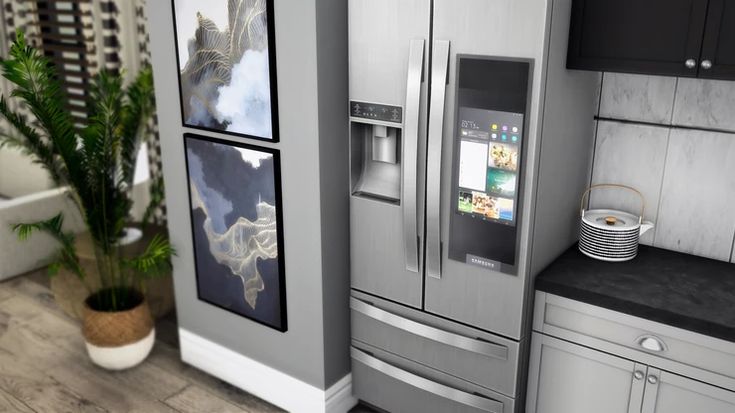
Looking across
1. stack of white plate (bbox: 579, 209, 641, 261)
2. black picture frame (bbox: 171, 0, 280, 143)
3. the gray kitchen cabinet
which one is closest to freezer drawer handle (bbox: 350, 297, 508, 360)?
the gray kitchen cabinet

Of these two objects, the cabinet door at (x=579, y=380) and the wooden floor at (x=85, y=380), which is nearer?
the cabinet door at (x=579, y=380)

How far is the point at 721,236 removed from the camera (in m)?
2.61

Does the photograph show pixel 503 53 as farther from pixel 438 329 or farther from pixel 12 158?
pixel 12 158

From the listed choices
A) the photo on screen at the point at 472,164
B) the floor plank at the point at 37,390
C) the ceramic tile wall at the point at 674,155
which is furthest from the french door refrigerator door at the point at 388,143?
the floor plank at the point at 37,390

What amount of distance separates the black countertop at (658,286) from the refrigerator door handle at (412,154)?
0.48 meters

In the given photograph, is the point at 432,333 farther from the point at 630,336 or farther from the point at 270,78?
the point at 270,78

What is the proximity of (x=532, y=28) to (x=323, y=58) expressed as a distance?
78 centimetres

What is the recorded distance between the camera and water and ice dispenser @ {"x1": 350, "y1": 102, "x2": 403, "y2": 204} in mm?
2598

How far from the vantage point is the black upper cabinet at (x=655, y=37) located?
2119 millimetres

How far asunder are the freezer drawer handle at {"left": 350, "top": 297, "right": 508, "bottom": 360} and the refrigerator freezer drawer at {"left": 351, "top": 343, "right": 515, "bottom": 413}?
0.17 m

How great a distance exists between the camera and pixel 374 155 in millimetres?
2715

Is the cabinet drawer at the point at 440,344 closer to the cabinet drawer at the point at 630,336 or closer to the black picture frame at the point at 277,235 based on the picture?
the cabinet drawer at the point at 630,336

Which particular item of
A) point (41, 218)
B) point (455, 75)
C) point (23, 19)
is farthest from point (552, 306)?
point (23, 19)

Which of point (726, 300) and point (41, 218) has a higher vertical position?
point (726, 300)
